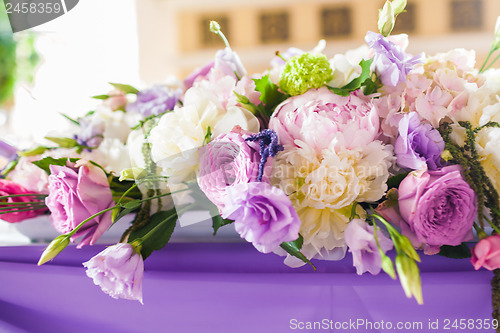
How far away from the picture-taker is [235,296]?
0.49 m

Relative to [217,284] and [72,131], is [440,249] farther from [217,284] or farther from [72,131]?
[72,131]

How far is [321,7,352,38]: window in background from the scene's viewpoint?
366 cm

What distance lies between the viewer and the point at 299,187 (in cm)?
46

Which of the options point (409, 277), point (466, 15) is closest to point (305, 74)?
point (409, 277)

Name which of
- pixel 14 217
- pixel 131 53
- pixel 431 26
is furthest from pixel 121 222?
pixel 431 26

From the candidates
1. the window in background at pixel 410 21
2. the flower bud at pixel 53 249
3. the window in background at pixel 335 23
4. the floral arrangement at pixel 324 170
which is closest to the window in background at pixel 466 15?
the window in background at pixel 410 21

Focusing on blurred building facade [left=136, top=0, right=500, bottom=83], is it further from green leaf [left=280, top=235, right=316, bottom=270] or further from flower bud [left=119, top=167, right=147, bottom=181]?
green leaf [left=280, top=235, right=316, bottom=270]

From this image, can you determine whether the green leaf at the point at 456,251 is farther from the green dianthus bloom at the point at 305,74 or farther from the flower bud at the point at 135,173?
the flower bud at the point at 135,173

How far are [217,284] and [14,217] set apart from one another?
349mm

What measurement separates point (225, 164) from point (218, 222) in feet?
0.27

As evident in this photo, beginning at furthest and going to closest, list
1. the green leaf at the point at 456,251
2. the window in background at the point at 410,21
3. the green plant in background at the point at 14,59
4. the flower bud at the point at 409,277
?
the window in background at the point at 410,21, the green plant in background at the point at 14,59, the green leaf at the point at 456,251, the flower bud at the point at 409,277

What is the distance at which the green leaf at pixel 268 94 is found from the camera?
1.77 ft

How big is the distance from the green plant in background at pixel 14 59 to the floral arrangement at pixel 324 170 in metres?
2.81

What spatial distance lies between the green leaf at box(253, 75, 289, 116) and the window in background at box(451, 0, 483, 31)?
3.64 metres
